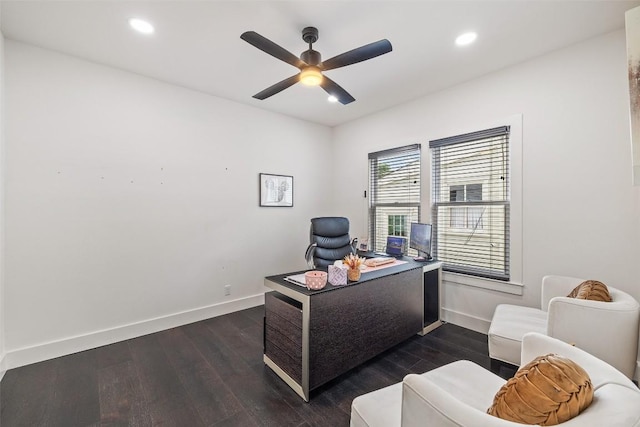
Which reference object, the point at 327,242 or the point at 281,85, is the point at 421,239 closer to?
the point at 327,242

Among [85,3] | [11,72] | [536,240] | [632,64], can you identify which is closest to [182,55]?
[85,3]

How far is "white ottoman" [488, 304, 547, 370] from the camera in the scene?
189cm

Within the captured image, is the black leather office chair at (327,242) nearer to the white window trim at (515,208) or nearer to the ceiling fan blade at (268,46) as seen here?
the white window trim at (515,208)

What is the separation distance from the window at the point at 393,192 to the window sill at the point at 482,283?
780mm

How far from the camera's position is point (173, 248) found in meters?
3.09

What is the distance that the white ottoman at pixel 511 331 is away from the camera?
1894 millimetres

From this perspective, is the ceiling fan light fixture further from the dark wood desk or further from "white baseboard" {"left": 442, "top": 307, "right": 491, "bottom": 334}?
"white baseboard" {"left": 442, "top": 307, "right": 491, "bottom": 334}

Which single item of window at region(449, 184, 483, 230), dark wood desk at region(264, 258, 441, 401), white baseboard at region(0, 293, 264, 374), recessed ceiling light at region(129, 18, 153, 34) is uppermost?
recessed ceiling light at region(129, 18, 153, 34)

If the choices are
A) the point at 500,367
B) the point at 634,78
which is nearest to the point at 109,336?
the point at 500,367

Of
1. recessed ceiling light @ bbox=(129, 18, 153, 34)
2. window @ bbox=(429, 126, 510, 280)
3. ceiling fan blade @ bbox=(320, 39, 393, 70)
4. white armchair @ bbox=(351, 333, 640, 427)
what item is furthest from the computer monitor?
recessed ceiling light @ bbox=(129, 18, 153, 34)

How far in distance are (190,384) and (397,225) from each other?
2958mm

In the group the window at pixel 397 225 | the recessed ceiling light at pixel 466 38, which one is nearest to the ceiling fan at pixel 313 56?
the recessed ceiling light at pixel 466 38

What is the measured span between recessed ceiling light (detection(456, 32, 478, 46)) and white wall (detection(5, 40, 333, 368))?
2.52 meters

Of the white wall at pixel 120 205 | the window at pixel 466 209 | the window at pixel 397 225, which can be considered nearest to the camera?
the white wall at pixel 120 205
